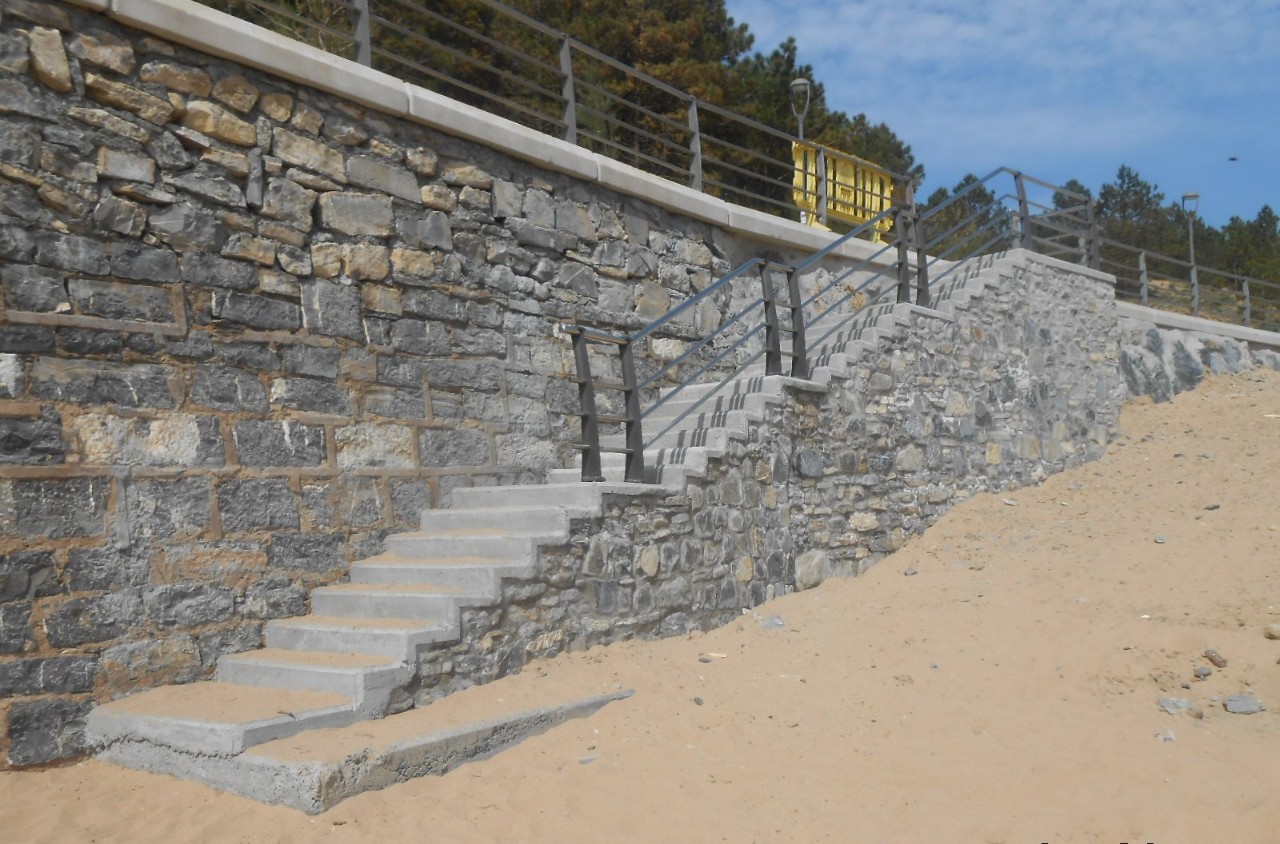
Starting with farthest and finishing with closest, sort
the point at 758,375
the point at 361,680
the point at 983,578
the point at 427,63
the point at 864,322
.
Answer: the point at 427,63 < the point at 864,322 < the point at 758,375 < the point at 983,578 < the point at 361,680

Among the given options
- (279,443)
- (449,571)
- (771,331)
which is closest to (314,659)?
(449,571)

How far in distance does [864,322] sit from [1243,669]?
381cm

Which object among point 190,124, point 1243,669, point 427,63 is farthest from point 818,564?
point 427,63

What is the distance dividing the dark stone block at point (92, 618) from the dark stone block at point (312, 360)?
53.7 inches

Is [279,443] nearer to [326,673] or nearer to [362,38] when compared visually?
[326,673]

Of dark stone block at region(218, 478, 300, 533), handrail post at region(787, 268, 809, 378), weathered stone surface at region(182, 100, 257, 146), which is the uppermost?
weathered stone surface at region(182, 100, 257, 146)

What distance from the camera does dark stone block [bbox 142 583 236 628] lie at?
4.75m

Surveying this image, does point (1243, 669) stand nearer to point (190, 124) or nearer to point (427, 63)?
point (190, 124)

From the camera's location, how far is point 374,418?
5.79 metres

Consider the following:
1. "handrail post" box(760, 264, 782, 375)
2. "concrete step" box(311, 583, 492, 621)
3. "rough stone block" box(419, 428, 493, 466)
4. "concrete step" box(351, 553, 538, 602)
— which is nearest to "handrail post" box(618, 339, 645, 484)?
"concrete step" box(351, 553, 538, 602)

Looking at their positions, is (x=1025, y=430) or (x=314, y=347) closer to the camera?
(x=314, y=347)

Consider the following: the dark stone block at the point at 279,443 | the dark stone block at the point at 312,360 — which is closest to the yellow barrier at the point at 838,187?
the dark stone block at the point at 312,360

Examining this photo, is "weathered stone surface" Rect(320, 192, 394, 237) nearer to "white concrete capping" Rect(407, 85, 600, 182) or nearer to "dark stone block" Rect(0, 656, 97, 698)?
"white concrete capping" Rect(407, 85, 600, 182)

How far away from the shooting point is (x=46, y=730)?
433 cm
